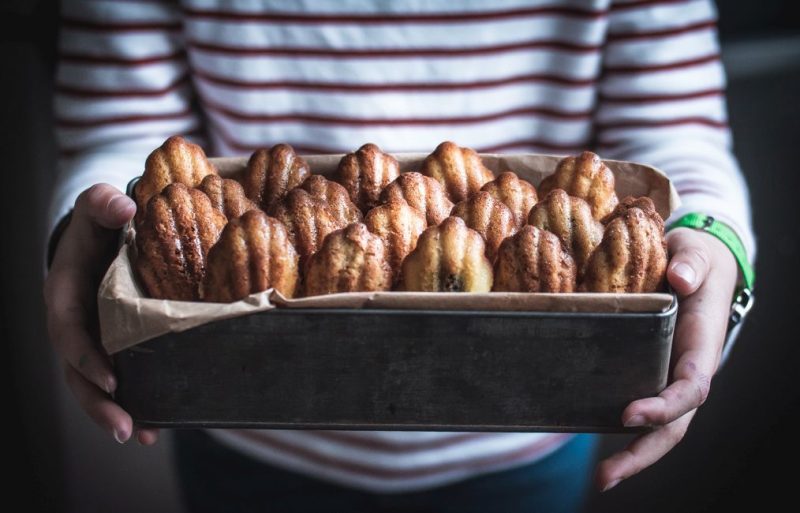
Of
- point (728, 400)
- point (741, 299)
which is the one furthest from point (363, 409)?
point (728, 400)

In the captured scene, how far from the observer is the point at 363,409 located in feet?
2.35

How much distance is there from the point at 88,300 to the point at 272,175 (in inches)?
8.7

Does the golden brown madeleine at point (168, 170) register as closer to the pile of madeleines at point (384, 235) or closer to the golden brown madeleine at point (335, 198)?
the pile of madeleines at point (384, 235)

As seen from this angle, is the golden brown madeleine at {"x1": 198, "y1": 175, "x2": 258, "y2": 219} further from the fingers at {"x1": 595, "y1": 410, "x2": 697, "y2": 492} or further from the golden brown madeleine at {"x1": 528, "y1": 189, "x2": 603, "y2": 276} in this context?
the fingers at {"x1": 595, "y1": 410, "x2": 697, "y2": 492}

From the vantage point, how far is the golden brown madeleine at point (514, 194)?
804 millimetres

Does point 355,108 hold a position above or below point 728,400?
above

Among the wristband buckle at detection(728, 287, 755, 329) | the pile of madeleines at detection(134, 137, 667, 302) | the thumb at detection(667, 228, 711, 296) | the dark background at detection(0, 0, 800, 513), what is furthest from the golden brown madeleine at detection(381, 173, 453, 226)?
the dark background at detection(0, 0, 800, 513)

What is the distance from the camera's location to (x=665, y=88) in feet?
4.07

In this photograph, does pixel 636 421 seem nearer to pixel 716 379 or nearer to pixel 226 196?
pixel 226 196

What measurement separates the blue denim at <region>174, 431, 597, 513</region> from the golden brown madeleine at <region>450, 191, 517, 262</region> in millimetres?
585

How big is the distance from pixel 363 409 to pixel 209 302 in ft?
0.51

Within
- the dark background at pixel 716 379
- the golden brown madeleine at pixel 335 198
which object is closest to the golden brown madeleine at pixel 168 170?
the golden brown madeleine at pixel 335 198

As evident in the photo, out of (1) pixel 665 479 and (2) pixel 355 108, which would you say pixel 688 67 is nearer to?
(2) pixel 355 108

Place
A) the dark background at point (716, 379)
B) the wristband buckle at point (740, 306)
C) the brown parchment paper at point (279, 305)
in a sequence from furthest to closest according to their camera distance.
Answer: the dark background at point (716, 379) < the wristband buckle at point (740, 306) < the brown parchment paper at point (279, 305)
